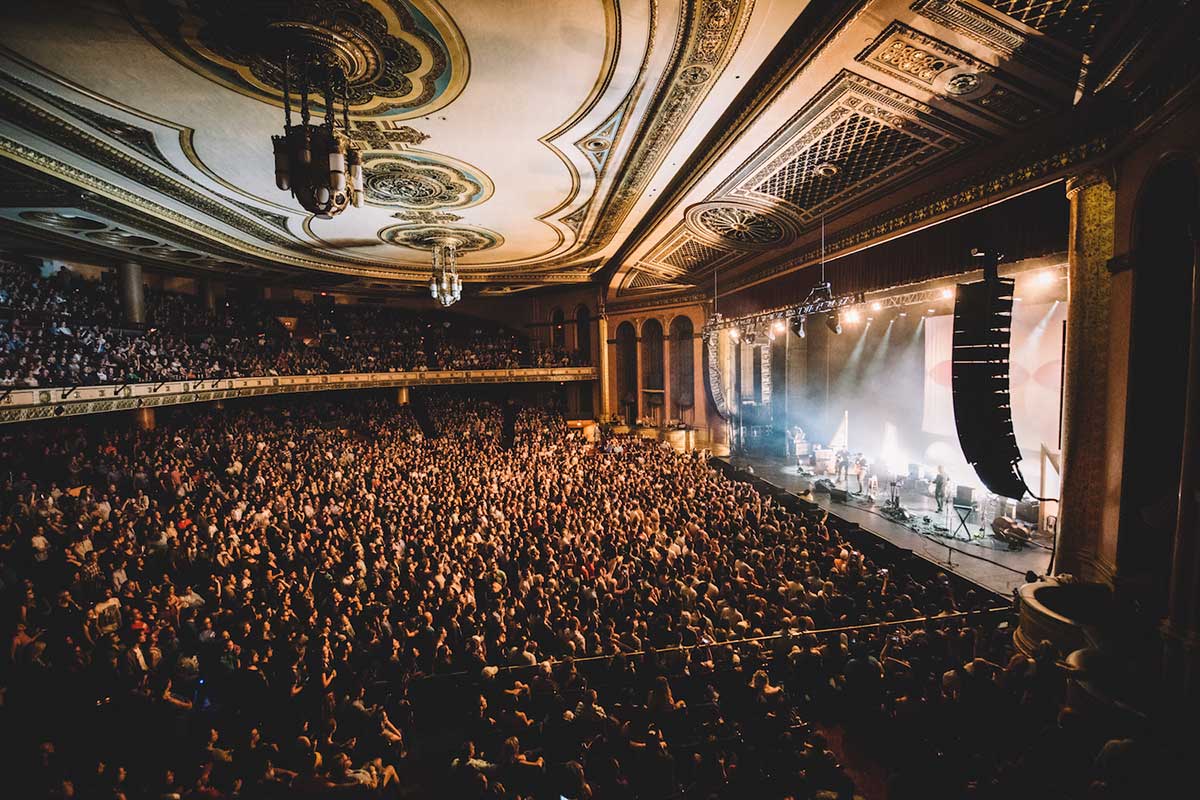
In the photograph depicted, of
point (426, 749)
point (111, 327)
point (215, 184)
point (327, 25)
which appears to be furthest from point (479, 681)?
point (111, 327)

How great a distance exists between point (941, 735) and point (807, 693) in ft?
3.52

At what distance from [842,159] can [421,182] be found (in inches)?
A: 255

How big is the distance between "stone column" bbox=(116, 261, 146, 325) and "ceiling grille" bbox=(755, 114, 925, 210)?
16.7 m

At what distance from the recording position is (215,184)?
8.67 meters

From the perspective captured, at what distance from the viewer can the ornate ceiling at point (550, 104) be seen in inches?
169

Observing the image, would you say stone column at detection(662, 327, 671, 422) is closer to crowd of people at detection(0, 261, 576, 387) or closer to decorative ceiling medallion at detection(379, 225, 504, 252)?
crowd of people at detection(0, 261, 576, 387)

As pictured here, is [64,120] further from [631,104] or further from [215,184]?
[631,104]

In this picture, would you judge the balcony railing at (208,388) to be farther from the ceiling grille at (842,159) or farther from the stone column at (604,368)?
the ceiling grille at (842,159)

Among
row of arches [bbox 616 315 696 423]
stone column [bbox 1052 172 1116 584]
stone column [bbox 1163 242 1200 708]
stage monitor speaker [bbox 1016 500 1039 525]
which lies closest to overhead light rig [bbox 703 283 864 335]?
stone column [bbox 1052 172 1116 584]

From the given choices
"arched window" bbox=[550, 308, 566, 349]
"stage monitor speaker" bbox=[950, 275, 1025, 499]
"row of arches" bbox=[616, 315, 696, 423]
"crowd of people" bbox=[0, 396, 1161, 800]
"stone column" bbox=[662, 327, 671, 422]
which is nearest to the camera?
"crowd of people" bbox=[0, 396, 1161, 800]

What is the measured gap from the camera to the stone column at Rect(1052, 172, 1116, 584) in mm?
5293

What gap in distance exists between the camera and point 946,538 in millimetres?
9086

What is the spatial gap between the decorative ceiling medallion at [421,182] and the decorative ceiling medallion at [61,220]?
573cm

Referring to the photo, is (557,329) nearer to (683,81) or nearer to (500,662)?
(683,81)
